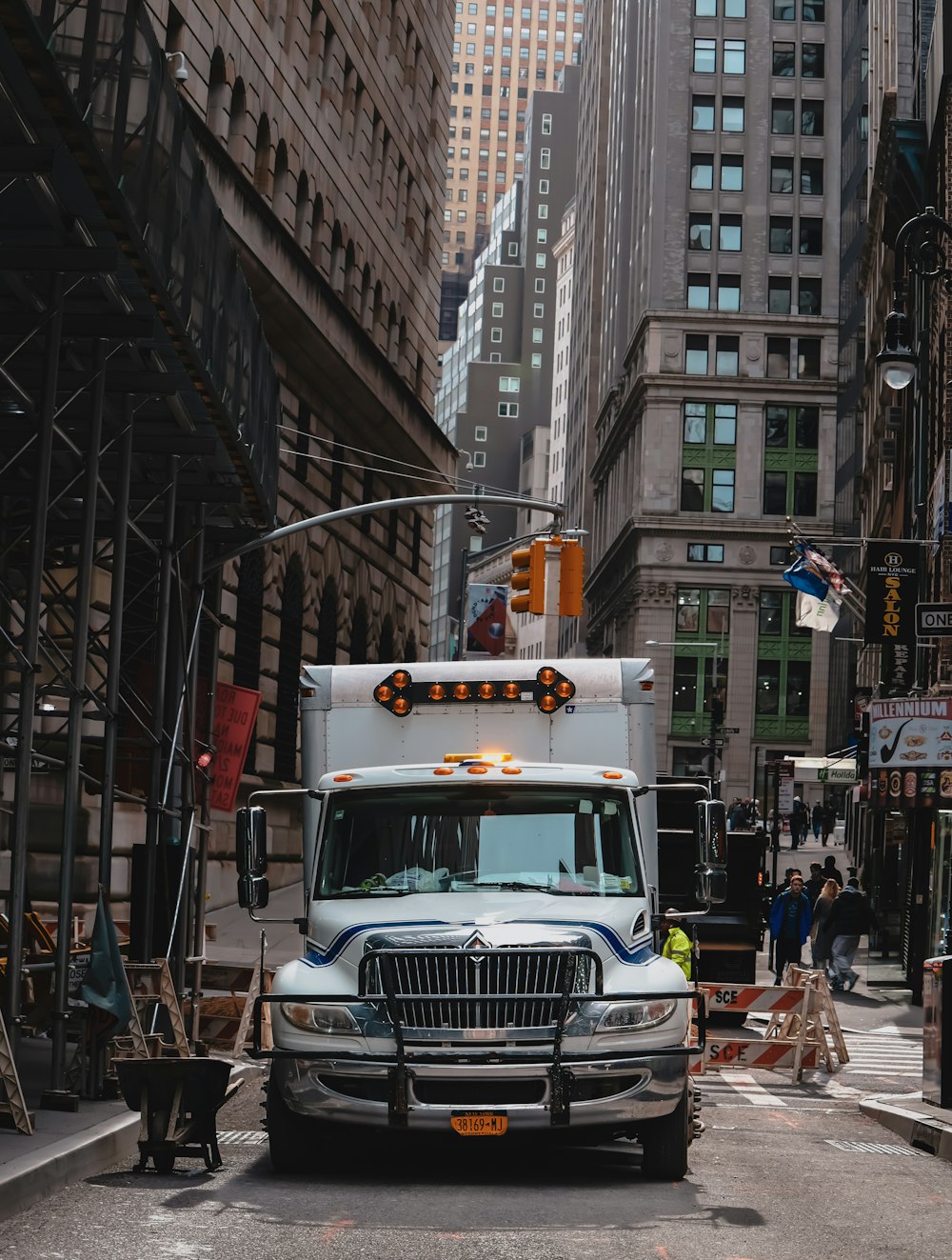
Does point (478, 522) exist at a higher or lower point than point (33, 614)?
higher

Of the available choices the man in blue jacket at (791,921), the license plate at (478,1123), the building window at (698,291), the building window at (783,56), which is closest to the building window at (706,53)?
the building window at (783,56)

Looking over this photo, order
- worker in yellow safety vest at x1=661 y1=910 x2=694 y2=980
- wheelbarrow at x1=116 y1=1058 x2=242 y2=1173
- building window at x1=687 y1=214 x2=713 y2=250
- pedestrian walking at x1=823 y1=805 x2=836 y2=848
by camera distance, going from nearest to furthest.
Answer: wheelbarrow at x1=116 y1=1058 x2=242 y2=1173 → worker in yellow safety vest at x1=661 y1=910 x2=694 y2=980 → pedestrian walking at x1=823 y1=805 x2=836 y2=848 → building window at x1=687 y1=214 x2=713 y2=250

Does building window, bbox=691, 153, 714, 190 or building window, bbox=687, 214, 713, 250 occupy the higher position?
building window, bbox=691, 153, 714, 190

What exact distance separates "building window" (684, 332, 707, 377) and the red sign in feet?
274

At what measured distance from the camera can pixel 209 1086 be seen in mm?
11695

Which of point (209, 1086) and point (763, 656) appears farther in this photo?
point (763, 656)

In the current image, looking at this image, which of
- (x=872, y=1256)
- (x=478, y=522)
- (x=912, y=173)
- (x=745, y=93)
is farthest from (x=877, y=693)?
(x=745, y=93)

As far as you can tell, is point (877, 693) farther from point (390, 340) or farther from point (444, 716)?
point (444, 716)

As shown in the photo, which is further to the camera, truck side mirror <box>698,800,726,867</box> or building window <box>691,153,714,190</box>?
building window <box>691,153,714,190</box>

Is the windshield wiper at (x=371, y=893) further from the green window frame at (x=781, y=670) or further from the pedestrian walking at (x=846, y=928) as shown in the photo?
the green window frame at (x=781, y=670)

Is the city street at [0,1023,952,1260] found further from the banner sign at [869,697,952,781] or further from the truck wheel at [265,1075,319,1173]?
the banner sign at [869,697,952,781]

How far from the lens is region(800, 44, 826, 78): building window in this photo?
104062 mm

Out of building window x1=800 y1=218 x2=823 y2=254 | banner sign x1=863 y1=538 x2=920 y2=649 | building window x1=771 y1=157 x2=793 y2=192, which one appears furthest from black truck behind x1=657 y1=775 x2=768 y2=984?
building window x1=771 y1=157 x2=793 y2=192

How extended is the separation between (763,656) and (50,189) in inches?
3562
